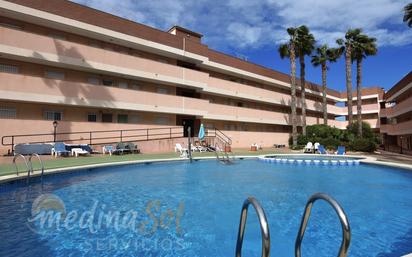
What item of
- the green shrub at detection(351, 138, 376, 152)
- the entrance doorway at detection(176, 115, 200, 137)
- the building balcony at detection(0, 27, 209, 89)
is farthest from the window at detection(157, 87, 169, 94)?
the green shrub at detection(351, 138, 376, 152)

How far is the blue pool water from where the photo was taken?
5125mm

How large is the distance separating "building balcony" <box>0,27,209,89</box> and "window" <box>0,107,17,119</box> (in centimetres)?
373

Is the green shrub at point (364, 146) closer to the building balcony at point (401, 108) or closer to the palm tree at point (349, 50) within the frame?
the palm tree at point (349, 50)

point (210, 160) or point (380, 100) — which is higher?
point (380, 100)

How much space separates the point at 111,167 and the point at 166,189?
19.2 ft

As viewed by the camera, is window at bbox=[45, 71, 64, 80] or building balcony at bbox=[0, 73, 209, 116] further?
window at bbox=[45, 71, 64, 80]

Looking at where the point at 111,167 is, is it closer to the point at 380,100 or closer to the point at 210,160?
the point at 210,160

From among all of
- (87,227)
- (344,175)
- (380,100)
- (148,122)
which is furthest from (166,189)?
(380,100)

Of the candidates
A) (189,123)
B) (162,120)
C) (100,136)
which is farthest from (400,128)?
(100,136)

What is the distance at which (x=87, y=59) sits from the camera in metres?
22.8

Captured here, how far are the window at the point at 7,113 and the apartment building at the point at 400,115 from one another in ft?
117

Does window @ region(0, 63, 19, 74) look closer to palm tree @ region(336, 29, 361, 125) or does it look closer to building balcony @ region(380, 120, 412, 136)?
palm tree @ region(336, 29, 361, 125)

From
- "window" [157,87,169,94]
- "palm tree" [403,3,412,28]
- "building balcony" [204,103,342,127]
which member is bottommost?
"building balcony" [204,103,342,127]

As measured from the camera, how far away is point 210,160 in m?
20.8
